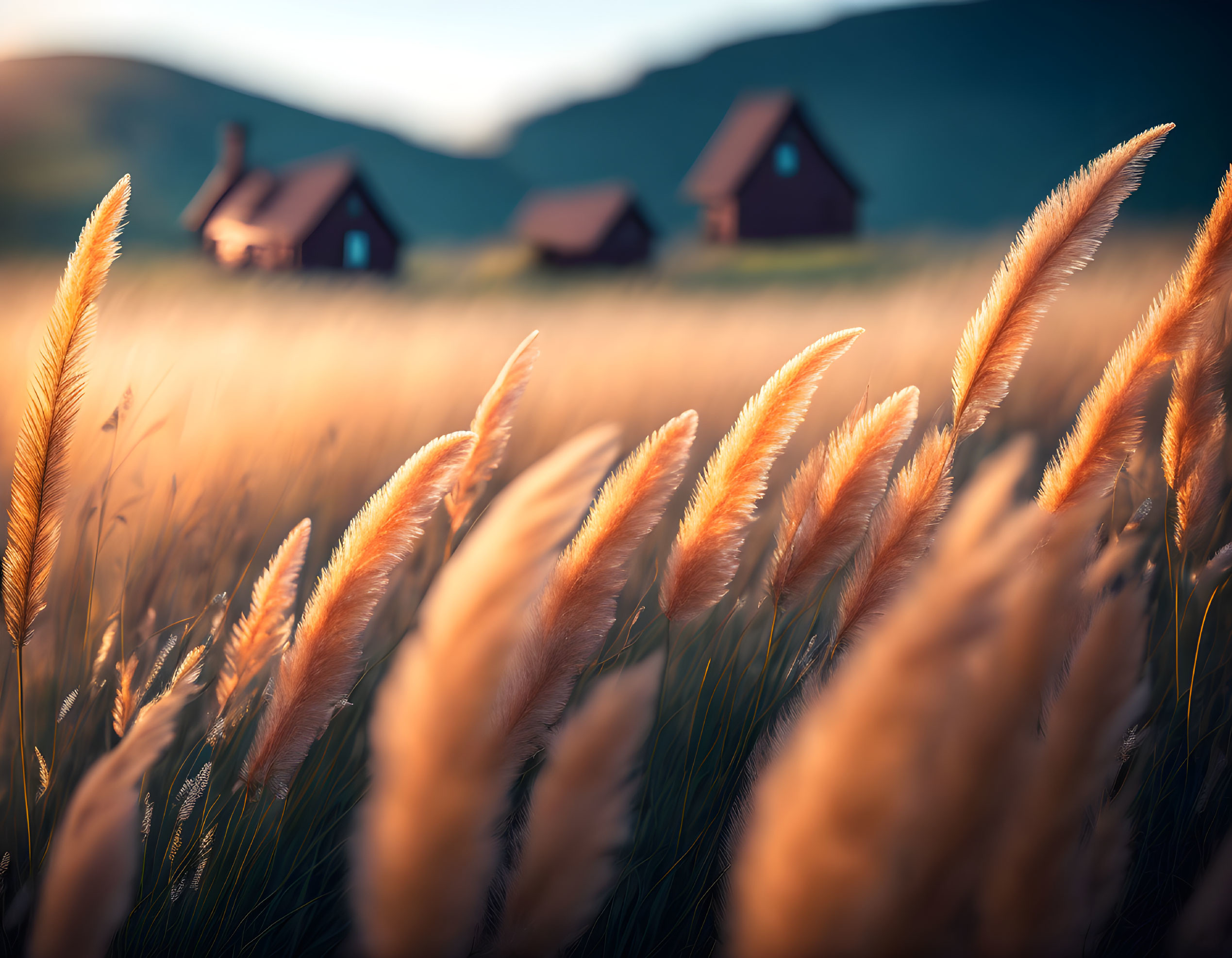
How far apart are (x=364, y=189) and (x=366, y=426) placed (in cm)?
46

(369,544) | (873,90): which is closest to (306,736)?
(369,544)

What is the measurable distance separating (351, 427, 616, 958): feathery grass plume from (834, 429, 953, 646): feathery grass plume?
42cm

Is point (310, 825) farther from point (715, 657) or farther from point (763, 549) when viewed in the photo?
point (763, 549)

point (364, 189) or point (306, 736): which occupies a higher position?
point (364, 189)

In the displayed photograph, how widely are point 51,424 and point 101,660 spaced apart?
0.31m

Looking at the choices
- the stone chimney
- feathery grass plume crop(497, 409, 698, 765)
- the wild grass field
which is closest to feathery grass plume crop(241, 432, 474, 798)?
the wild grass field

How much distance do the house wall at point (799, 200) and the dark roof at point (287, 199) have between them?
2.64 ft

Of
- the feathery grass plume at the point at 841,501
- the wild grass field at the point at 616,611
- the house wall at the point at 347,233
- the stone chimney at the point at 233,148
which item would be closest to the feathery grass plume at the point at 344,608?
the wild grass field at the point at 616,611

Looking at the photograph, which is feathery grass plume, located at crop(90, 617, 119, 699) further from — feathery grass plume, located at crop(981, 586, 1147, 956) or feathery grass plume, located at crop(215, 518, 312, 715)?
feathery grass plume, located at crop(981, 586, 1147, 956)

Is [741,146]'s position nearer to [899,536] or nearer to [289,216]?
[289,216]

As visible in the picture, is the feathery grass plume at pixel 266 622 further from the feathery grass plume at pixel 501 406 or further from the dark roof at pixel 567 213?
the dark roof at pixel 567 213

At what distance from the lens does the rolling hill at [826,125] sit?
4.12 ft

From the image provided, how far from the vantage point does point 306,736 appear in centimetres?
52

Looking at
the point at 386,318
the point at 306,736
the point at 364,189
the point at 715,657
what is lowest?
the point at 715,657
